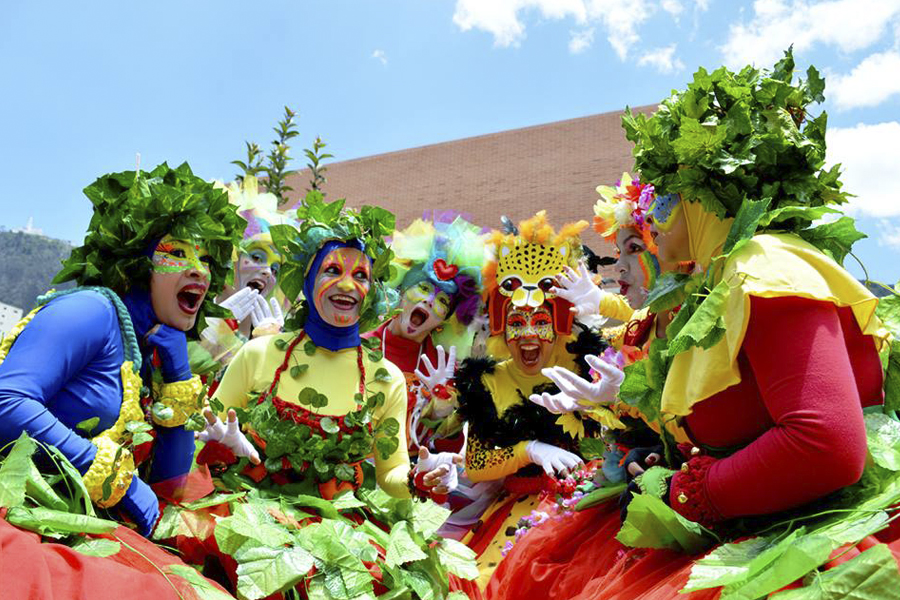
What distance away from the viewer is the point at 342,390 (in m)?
2.83

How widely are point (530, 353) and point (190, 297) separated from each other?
1917mm

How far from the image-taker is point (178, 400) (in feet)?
8.17

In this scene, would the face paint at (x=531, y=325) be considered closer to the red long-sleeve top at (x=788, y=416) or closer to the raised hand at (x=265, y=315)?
the raised hand at (x=265, y=315)

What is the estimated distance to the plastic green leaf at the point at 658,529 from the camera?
1.67 metres

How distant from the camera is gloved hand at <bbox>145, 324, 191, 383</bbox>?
245cm

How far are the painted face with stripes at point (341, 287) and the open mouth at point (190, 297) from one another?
460mm

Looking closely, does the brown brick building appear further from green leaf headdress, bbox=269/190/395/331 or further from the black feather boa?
green leaf headdress, bbox=269/190/395/331

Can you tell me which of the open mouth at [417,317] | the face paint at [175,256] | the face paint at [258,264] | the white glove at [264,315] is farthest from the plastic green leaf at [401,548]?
the face paint at [258,264]

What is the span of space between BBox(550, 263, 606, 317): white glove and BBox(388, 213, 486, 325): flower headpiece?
2.16 feet

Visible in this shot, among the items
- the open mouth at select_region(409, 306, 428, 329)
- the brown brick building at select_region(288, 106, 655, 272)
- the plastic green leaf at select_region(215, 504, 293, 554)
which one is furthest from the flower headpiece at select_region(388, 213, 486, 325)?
the brown brick building at select_region(288, 106, 655, 272)

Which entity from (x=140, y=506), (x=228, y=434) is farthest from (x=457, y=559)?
(x=140, y=506)

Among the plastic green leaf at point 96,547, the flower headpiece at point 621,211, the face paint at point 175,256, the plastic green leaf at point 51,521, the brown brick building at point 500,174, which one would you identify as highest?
the brown brick building at point 500,174

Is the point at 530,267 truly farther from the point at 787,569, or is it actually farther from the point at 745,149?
the point at 787,569

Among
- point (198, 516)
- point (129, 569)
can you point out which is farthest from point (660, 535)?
point (198, 516)
